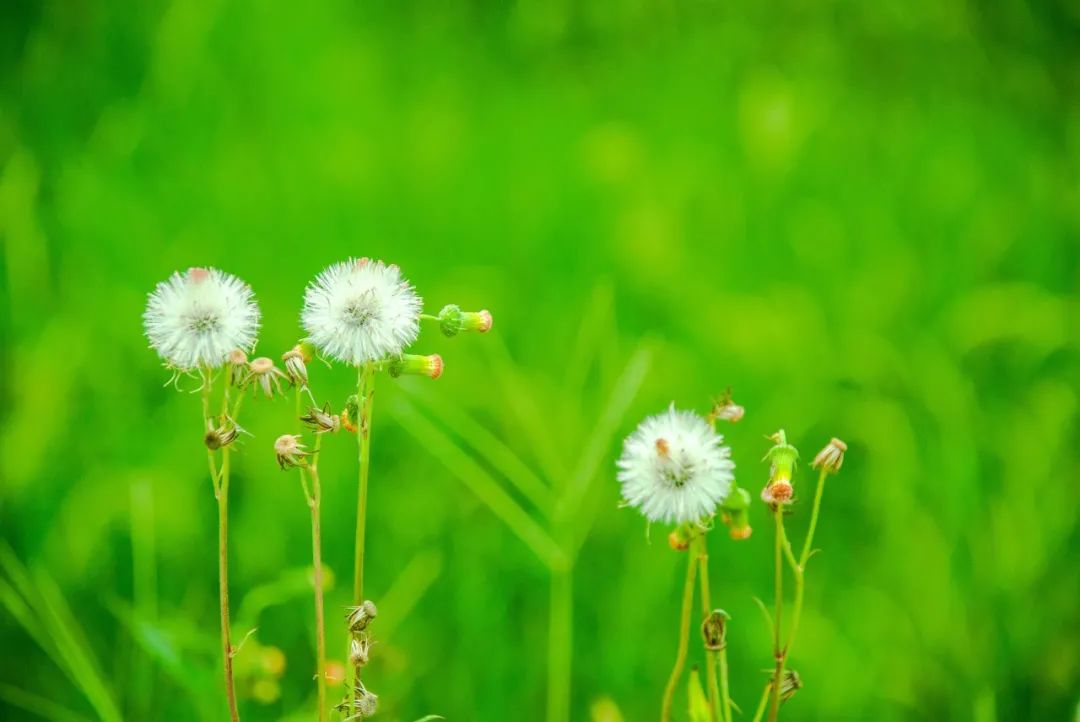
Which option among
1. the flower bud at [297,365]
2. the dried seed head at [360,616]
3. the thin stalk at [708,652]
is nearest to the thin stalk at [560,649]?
the thin stalk at [708,652]

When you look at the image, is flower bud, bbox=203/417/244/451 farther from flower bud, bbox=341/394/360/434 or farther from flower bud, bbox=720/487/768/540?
flower bud, bbox=720/487/768/540

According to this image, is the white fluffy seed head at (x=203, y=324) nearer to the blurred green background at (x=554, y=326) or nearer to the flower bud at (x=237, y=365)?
the flower bud at (x=237, y=365)

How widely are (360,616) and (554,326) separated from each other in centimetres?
113

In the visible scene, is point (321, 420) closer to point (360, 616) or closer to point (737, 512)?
point (360, 616)

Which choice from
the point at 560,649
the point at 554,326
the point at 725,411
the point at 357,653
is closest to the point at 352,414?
the point at 357,653

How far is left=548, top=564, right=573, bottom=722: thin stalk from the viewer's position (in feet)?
3.85

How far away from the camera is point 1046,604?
4.53ft

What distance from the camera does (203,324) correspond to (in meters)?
0.70

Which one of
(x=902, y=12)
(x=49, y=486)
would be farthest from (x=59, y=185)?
(x=902, y=12)

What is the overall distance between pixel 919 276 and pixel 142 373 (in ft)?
4.81

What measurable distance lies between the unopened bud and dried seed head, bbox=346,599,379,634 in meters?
0.27

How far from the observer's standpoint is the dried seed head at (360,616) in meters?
0.72

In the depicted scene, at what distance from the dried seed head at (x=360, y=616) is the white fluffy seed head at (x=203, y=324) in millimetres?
202

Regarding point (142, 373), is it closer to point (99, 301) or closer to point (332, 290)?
point (99, 301)
